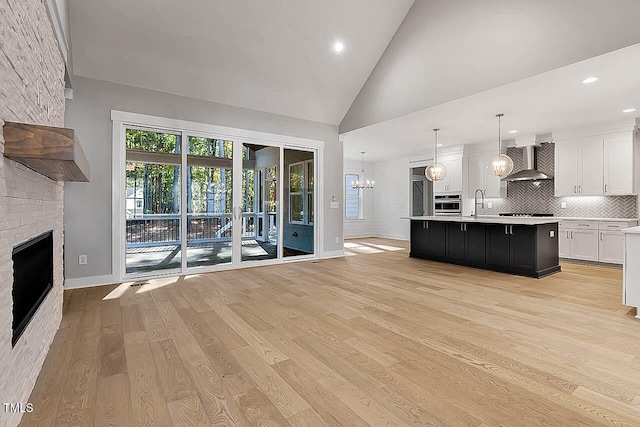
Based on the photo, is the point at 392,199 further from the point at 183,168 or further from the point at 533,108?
the point at 183,168

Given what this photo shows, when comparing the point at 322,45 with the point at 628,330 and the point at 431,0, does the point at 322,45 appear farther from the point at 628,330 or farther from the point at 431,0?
the point at 628,330

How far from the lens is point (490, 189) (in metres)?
7.85

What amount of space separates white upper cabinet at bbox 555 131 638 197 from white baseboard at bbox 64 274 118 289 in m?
8.33

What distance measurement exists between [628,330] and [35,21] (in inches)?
200

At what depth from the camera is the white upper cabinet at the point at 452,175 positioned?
8.32 m

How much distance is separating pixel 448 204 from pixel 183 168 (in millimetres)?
6728

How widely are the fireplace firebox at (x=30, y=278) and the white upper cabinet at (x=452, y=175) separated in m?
8.24

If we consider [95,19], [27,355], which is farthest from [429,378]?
→ [95,19]

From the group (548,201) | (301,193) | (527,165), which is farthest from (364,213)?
(548,201)

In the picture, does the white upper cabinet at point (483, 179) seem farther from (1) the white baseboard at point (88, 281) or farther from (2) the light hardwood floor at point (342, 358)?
A: (1) the white baseboard at point (88, 281)

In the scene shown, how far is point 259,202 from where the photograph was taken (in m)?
5.86

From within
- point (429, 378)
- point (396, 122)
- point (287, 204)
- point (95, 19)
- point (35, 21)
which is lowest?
point (429, 378)

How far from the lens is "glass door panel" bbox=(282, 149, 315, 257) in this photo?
→ 6297mm

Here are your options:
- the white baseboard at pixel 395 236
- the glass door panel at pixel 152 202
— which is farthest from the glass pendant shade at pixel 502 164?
the glass door panel at pixel 152 202
